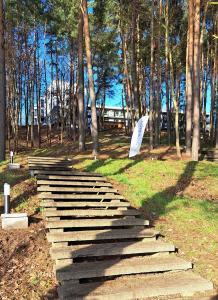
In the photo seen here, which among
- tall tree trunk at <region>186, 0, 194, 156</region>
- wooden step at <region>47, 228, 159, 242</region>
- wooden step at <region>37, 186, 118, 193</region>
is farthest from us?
tall tree trunk at <region>186, 0, 194, 156</region>

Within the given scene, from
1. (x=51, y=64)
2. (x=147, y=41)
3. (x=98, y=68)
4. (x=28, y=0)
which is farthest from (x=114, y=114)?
(x=28, y=0)

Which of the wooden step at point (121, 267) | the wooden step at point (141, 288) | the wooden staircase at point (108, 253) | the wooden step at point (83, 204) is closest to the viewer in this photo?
the wooden step at point (141, 288)

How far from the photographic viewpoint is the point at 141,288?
17.1ft

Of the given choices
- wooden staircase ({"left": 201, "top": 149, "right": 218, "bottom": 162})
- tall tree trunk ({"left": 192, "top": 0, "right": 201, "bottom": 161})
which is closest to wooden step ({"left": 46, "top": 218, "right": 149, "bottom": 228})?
tall tree trunk ({"left": 192, "top": 0, "right": 201, "bottom": 161})

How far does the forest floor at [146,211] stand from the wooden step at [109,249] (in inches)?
9.5

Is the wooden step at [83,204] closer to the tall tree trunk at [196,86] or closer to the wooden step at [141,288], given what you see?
the wooden step at [141,288]

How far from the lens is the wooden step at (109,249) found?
19.1ft

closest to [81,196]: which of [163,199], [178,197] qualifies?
[163,199]

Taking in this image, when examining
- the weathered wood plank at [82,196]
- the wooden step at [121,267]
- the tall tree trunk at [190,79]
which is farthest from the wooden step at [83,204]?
the tall tree trunk at [190,79]

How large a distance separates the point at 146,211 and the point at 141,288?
3379 mm

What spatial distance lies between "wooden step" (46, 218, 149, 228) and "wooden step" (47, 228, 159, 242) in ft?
0.76

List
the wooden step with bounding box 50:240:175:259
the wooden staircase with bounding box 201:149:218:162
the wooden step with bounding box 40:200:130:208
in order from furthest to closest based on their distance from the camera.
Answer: the wooden staircase with bounding box 201:149:218:162 < the wooden step with bounding box 40:200:130:208 < the wooden step with bounding box 50:240:175:259

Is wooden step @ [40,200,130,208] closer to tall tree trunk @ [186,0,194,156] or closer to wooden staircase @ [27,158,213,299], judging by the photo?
wooden staircase @ [27,158,213,299]

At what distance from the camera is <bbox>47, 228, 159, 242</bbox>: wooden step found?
6.33 m
